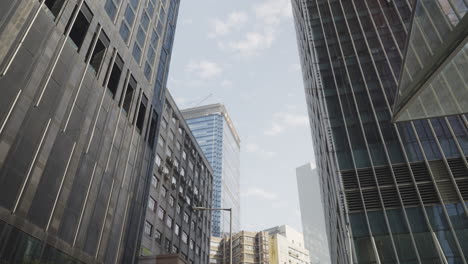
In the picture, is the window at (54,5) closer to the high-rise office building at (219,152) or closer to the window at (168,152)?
the window at (168,152)

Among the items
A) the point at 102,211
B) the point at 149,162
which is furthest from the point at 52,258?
the point at 149,162

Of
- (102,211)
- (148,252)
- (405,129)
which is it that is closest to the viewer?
(102,211)

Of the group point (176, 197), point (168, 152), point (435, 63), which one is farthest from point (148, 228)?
point (435, 63)

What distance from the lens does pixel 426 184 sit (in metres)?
31.0

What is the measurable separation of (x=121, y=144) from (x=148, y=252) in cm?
1660

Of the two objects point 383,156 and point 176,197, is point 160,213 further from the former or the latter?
point 383,156

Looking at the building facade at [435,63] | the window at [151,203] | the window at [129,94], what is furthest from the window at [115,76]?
the building facade at [435,63]

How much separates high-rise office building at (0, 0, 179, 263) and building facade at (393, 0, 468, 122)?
20.5 metres

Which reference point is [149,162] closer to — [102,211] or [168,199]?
[102,211]

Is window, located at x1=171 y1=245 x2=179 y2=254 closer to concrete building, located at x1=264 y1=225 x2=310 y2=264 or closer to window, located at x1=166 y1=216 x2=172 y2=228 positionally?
window, located at x1=166 y1=216 x2=172 y2=228

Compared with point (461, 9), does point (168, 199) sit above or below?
above

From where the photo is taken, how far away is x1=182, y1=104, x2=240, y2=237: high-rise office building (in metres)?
168

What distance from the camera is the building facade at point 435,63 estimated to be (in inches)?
556

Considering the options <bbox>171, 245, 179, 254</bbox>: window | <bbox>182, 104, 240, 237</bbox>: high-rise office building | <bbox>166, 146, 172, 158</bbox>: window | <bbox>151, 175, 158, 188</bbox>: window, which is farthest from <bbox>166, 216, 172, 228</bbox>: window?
<bbox>182, 104, 240, 237</bbox>: high-rise office building
